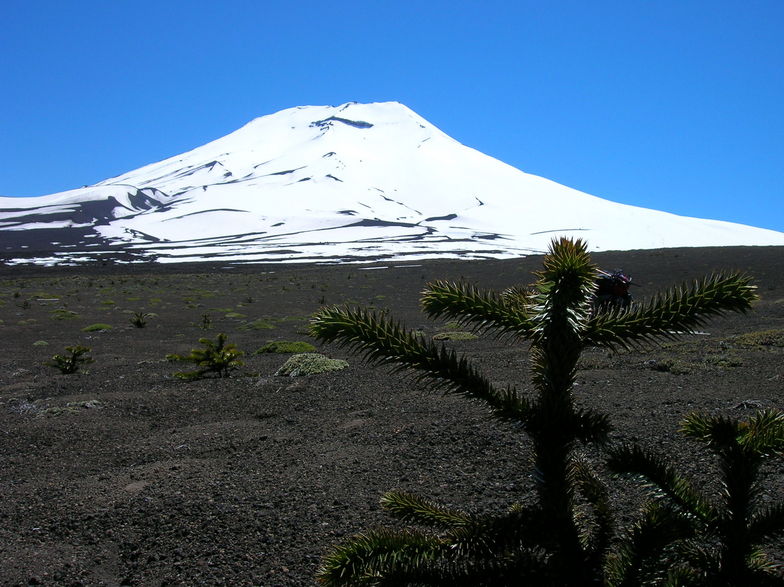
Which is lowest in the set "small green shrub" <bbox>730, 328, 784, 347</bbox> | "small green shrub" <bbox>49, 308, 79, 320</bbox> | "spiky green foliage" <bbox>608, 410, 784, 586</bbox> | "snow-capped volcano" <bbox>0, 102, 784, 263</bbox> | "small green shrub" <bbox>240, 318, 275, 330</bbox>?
"small green shrub" <bbox>49, 308, 79, 320</bbox>

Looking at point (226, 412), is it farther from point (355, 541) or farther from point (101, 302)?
point (101, 302)

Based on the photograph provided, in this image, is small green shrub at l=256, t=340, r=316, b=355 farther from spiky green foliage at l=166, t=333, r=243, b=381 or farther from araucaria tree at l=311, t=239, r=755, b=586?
araucaria tree at l=311, t=239, r=755, b=586

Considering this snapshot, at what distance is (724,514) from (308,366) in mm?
11681

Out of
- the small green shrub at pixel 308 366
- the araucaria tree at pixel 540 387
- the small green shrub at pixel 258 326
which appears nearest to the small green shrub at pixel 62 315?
the small green shrub at pixel 258 326

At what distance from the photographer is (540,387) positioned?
236cm

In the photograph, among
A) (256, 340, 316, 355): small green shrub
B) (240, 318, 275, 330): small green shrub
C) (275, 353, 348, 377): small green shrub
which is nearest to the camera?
(275, 353, 348, 377): small green shrub

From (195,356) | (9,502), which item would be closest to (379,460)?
(9,502)

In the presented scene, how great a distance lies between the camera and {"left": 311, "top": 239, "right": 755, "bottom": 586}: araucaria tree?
2.19 m

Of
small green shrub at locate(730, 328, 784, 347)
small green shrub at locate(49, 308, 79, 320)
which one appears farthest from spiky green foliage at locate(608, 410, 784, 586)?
small green shrub at locate(49, 308, 79, 320)

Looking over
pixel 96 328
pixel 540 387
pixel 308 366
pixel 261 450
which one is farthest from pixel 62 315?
pixel 540 387

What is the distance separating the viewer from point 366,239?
13750 centimetres

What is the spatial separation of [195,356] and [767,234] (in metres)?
167

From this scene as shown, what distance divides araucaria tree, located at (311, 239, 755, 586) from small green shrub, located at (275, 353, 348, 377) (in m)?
11.3

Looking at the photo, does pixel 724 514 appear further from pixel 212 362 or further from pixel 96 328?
pixel 96 328
